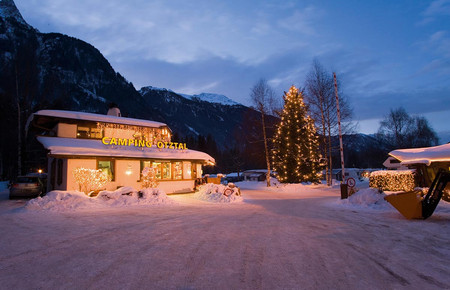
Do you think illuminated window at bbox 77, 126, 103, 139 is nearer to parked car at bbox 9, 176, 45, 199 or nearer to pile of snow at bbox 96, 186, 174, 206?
parked car at bbox 9, 176, 45, 199

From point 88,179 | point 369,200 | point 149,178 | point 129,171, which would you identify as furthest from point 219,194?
point 369,200

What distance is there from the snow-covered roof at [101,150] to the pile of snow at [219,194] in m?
4.46

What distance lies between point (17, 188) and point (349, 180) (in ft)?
71.1

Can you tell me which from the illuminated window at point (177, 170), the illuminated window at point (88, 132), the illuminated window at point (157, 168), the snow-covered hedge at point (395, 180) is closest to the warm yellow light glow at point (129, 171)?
the illuminated window at point (157, 168)

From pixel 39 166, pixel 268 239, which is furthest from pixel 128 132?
pixel 39 166

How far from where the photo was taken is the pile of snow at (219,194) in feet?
52.5

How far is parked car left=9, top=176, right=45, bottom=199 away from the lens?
17.3 metres

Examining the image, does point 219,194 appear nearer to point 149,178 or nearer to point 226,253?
point 149,178

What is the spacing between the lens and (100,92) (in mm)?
129625

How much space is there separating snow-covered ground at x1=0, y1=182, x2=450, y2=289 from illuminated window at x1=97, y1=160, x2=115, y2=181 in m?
8.66

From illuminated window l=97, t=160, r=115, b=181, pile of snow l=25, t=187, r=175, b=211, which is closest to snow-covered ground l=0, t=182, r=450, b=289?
pile of snow l=25, t=187, r=175, b=211

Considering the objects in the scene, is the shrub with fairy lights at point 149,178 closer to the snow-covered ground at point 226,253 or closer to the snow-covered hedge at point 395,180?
→ the snow-covered ground at point 226,253

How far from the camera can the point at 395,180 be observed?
15945 millimetres

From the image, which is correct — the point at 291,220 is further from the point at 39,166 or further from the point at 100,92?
the point at 100,92
